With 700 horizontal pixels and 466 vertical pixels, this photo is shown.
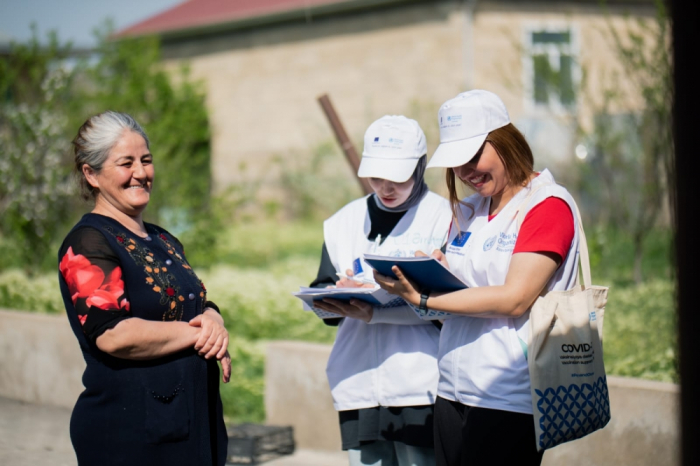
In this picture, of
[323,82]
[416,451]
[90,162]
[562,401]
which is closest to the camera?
[562,401]

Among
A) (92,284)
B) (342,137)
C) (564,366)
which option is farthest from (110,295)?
(342,137)

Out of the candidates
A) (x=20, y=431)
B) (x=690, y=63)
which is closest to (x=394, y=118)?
(x=690, y=63)

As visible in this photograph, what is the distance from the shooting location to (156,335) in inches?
106

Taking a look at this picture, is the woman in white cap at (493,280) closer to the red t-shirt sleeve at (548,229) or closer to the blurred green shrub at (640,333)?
the red t-shirt sleeve at (548,229)

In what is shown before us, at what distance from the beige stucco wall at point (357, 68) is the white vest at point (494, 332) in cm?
1106

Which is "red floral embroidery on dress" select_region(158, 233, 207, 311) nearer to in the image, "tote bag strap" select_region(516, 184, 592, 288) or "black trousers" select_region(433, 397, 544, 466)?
"black trousers" select_region(433, 397, 544, 466)

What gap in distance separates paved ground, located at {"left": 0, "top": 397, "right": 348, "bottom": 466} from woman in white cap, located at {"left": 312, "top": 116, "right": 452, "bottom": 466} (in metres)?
2.03

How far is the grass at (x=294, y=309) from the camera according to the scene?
6414mm

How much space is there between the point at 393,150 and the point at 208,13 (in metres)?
18.5

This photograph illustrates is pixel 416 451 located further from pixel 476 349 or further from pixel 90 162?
pixel 90 162

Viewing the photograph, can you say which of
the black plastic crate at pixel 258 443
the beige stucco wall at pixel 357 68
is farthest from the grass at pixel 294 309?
the beige stucco wall at pixel 357 68

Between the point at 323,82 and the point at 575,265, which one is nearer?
the point at 575,265

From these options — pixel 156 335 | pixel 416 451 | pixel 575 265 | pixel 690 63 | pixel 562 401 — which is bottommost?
pixel 416 451

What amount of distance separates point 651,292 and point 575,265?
23.6 ft
